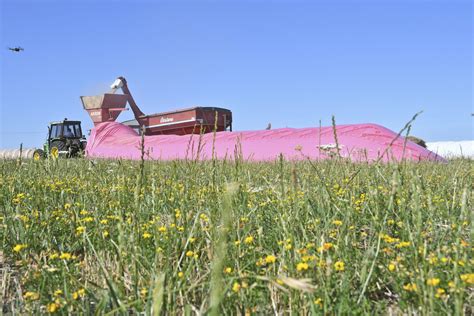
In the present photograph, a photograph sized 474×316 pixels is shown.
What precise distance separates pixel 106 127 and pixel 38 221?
14.6 metres

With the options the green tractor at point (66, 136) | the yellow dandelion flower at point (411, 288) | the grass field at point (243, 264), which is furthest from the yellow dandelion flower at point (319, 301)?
the green tractor at point (66, 136)

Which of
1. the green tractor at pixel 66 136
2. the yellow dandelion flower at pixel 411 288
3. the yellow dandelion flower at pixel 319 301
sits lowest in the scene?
the yellow dandelion flower at pixel 319 301

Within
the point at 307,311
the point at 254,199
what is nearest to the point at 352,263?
the point at 307,311

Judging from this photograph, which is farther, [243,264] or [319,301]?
[243,264]

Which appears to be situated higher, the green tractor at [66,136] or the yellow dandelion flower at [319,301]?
the green tractor at [66,136]

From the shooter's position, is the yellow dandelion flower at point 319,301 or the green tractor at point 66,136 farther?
the green tractor at point 66,136

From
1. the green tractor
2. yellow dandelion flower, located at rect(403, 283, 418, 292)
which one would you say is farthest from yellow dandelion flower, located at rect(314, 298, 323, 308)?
the green tractor

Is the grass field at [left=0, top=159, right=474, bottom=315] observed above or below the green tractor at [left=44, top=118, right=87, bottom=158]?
below

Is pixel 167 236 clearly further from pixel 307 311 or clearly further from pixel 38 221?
pixel 38 221

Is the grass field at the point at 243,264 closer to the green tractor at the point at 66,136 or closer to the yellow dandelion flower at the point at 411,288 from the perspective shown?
the yellow dandelion flower at the point at 411,288

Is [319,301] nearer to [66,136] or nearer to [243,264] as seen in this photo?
[243,264]

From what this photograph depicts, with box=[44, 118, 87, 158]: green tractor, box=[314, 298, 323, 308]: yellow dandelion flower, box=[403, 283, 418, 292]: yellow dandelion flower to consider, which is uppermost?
box=[44, 118, 87, 158]: green tractor

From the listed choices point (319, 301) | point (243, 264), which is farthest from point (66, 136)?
point (319, 301)

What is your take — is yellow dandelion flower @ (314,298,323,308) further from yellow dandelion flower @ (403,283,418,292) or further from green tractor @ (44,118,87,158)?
green tractor @ (44,118,87,158)
